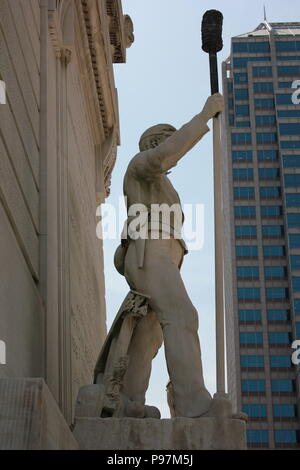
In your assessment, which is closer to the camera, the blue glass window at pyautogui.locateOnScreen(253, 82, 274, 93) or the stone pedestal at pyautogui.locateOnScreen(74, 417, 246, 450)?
the stone pedestal at pyautogui.locateOnScreen(74, 417, 246, 450)

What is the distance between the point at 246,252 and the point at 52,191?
7879cm

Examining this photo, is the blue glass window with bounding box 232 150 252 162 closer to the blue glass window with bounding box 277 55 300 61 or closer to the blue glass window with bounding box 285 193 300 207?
the blue glass window with bounding box 285 193 300 207

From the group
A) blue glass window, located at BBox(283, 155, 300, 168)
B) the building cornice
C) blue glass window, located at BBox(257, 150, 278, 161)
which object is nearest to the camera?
the building cornice

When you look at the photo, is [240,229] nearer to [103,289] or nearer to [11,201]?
[103,289]

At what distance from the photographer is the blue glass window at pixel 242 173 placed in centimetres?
9494

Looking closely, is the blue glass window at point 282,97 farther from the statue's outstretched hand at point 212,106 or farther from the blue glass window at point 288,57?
the statue's outstretched hand at point 212,106

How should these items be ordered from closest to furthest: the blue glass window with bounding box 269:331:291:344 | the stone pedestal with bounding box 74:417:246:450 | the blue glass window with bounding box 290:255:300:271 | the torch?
the stone pedestal with bounding box 74:417:246:450
the torch
the blue glass window with bounding box 269:331:291:344
the blue glass window with bounding box 290:255:300:271

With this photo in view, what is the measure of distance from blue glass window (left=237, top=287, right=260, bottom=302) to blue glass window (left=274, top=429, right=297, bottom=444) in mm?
11999

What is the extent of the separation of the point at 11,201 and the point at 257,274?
266ft

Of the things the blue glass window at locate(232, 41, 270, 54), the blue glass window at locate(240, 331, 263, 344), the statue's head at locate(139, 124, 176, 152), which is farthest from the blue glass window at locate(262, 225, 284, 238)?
the statue's head at locate(139, 124, 176, 152)

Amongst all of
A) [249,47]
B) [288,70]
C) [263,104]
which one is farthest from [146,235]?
[249,47]

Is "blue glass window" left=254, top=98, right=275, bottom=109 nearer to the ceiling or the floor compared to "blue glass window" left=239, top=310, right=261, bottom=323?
nearer to the ceiling

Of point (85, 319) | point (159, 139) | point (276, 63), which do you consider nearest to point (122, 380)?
point (159, 139)

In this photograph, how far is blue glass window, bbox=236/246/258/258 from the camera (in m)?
90.4
